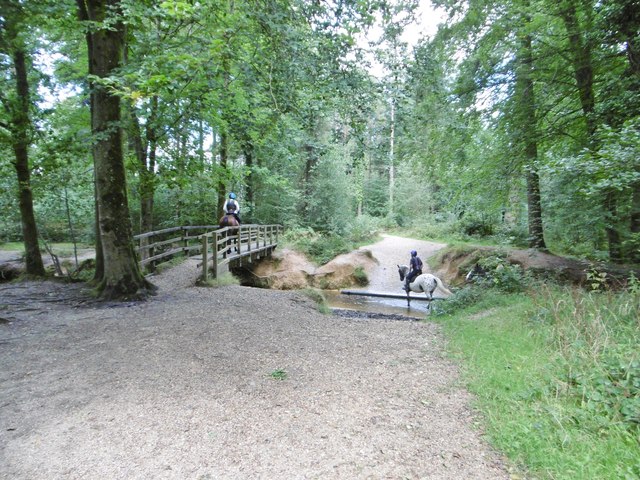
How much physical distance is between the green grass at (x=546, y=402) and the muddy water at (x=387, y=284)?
5.53m

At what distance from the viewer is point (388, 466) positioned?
Result: 2.77 meters

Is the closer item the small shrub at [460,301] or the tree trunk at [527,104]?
the small shrub at [460,301]

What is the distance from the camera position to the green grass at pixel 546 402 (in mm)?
2625

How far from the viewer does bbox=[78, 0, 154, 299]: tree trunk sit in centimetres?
683

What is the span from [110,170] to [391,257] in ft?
47.4

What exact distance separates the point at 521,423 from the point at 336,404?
5.47 ft

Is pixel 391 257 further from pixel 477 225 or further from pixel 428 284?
pixel 428 284

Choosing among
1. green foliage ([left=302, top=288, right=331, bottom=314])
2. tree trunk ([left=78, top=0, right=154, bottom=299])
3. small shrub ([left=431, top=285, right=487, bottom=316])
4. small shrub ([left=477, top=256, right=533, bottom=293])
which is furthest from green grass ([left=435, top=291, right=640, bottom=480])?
tree trunk ([left=78, top=0, right=154, bottom=299])

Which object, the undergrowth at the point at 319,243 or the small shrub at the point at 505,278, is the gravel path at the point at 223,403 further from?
the undergrowth at the point at 319,243

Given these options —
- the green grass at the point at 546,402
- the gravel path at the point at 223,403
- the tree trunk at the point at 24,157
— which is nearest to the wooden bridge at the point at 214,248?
the tree trunk at the point at 24,157

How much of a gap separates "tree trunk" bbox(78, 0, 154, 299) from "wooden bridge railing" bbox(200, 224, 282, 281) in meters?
2.20

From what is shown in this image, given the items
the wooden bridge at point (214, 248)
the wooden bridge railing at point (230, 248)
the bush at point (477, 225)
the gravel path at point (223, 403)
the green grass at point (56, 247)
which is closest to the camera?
the gravel path at point (223, 403)

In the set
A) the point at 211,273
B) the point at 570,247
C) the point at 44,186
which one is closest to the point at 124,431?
the point at 211,273

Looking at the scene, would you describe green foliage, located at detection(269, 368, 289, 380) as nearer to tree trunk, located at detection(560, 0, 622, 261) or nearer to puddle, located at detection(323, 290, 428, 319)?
puddle, located at detection(323, 290, 428, 319)
